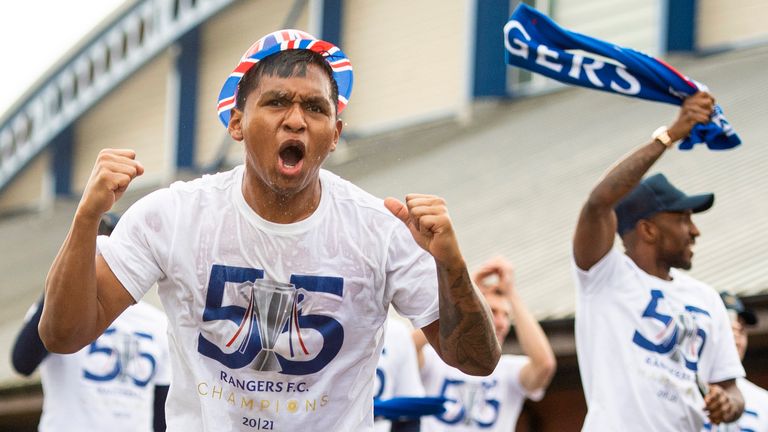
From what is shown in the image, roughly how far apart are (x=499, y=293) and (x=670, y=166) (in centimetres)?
479

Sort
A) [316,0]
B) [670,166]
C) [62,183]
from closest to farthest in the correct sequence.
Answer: [670,166], [316,0], [62,183]

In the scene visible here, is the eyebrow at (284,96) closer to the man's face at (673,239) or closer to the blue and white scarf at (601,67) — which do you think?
the blue and white scarf at (601,67)

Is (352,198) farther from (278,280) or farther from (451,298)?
(451,298)

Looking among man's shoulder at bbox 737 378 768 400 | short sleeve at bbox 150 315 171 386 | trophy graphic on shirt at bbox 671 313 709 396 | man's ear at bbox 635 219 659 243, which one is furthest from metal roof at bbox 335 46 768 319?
short sleeve at bbox 150 315 171 386

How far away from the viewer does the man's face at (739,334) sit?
7934 millimetres

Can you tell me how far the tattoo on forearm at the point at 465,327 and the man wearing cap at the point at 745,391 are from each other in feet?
12.4

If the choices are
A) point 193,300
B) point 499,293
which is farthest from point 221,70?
point 193,300

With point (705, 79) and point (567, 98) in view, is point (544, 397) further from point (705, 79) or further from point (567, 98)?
point (567, 98)

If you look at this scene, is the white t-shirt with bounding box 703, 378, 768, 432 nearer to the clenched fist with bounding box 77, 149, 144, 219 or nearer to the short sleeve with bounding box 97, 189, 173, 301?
the short sleeve with bounding box 97, 189, 173, 301

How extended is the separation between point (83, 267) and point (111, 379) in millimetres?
3632

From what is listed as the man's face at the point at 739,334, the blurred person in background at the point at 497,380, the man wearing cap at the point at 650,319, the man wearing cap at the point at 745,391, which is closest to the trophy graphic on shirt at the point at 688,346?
the man wearing cap at the point at 650,319

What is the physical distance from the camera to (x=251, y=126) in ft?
14.3

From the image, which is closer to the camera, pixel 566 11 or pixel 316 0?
pixel 566 11

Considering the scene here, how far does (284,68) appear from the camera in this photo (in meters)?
4.43
